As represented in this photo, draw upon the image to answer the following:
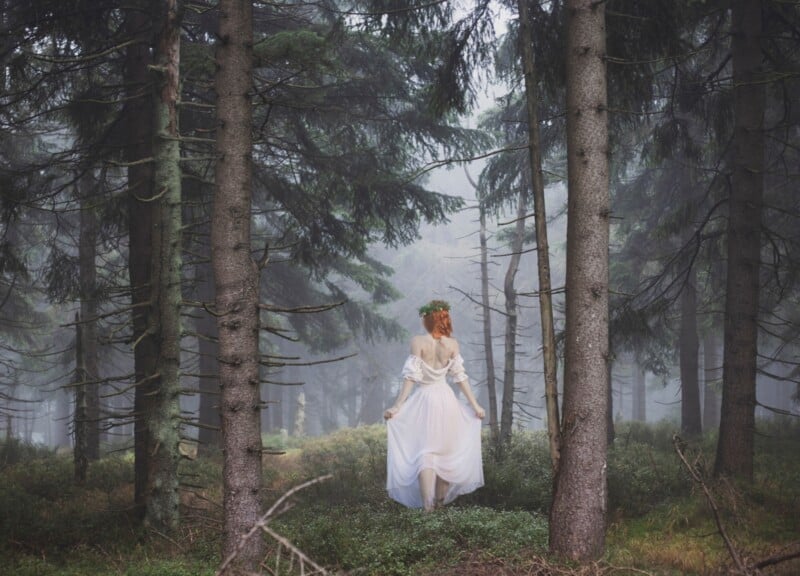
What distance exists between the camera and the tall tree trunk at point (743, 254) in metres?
9.27

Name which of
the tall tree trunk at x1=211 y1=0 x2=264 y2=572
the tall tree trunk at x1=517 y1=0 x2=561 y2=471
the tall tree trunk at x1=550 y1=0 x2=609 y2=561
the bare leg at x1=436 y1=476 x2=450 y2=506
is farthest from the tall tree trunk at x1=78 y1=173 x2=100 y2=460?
the tall tree trunk at x1=550 y1=0 x2=609 y2=561

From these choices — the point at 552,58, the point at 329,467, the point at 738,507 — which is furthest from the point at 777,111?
the point at 329,467

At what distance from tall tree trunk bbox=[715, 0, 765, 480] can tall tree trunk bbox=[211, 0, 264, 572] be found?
677 cm

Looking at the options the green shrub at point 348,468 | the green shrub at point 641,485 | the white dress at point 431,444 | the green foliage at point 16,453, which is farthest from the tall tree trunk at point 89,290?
the green shrub at point 641,485

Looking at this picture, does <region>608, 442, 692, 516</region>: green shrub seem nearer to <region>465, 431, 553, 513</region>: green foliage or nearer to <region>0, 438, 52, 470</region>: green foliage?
<region>465, 431, 553, 513</region>: green foliage

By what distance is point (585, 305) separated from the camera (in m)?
5.93

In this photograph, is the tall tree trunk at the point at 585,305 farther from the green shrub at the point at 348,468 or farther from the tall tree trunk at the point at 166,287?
the tall tree trunk at the point at 166,287

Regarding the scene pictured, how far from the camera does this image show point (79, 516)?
8.50 m

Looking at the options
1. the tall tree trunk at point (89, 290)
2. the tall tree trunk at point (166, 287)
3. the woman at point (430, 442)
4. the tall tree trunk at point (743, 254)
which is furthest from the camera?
the tall tree trunk at point (89, 290)

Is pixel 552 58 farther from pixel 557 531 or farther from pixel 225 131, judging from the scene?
pixel 557 531

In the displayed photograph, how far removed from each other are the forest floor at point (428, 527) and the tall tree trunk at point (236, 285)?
490 mm

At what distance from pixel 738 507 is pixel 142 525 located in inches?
262

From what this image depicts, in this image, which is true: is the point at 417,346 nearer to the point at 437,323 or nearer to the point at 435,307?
the point at 437,323

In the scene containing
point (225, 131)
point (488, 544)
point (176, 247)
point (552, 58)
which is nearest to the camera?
point (225, 131)
